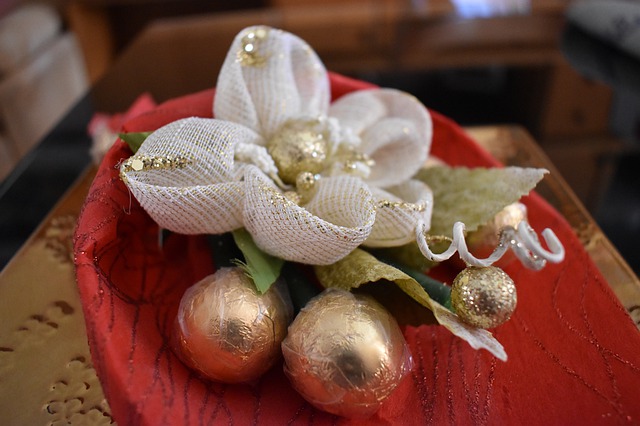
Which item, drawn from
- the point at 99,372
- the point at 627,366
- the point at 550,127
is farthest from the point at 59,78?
the point at 627,366

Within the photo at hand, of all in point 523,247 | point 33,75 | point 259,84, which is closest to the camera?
point 523,247

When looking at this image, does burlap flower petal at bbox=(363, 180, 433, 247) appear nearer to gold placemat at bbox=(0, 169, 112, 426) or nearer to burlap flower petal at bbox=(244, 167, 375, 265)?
burlap flower petal at bbox=(244, 167, 375, 265)

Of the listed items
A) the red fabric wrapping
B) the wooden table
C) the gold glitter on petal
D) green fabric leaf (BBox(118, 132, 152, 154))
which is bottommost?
the wooden table

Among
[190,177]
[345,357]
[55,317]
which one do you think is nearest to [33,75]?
[55,317]

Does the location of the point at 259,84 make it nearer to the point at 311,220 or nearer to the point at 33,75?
the point at 311,220

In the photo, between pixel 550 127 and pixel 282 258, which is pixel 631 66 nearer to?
pixel 550 127

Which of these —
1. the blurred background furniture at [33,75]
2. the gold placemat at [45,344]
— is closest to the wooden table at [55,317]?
the gold placemat at [45,344]

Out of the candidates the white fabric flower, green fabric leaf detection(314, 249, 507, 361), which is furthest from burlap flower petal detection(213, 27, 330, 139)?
green fabric leaf detection(314, 249, 507, 361)
